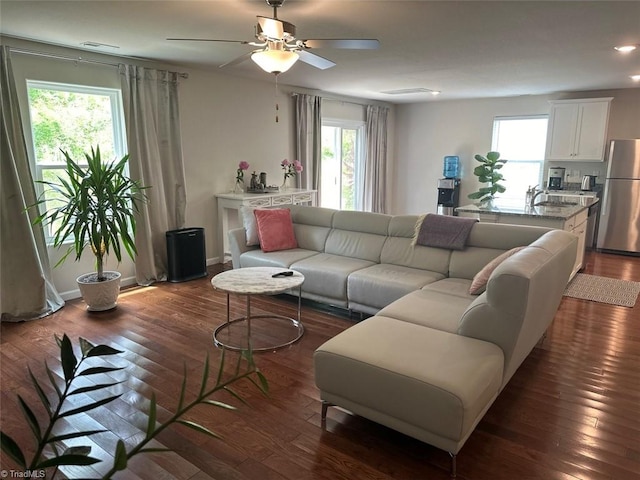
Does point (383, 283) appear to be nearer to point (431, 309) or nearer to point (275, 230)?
point (431, 309)

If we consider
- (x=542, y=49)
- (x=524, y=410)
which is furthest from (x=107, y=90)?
(x=524, y=410)

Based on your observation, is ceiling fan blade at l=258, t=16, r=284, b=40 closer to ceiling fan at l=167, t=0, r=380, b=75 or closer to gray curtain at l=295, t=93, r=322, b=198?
ceiling fan at l=167, t=0, r=380, b=75

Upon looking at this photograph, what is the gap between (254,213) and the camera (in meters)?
4.61

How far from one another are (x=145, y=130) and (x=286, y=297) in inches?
92.7

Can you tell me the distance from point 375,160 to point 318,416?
6487mm

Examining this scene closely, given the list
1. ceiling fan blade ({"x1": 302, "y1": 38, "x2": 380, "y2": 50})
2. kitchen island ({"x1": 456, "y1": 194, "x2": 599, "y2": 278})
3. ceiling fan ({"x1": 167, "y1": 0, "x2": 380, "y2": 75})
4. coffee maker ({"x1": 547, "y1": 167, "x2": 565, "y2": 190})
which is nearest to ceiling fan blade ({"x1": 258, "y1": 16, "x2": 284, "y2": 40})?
ceiling fan ({"x1": 167, "y1": 0, "x2": 380, "y2": 75})

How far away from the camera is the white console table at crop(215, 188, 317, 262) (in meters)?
5.50

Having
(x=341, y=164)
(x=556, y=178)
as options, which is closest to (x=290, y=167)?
(x=341, y=164)

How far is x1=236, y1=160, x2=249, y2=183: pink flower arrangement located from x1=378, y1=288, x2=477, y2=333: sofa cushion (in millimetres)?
3290

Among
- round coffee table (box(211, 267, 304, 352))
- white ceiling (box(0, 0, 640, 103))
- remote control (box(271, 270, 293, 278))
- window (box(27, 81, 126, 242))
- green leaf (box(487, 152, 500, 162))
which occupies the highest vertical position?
white ceiling (box(0, 0, 640, 103))

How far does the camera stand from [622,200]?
6363 mm

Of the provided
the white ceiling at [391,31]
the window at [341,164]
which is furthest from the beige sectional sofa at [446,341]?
the window at [341,164]

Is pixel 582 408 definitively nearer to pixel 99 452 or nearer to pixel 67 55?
pixel 99 452

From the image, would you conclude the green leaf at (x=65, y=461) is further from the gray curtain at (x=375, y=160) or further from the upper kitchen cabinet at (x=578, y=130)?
the gray curtain at (x=375, y=160)
